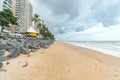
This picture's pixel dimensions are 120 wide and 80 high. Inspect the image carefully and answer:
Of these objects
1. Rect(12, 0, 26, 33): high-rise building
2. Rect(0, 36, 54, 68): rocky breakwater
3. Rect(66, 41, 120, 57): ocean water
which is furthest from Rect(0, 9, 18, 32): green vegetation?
A: Rect(12, 0, 26, 33): high-rise building

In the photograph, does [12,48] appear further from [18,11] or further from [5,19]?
[18,11]

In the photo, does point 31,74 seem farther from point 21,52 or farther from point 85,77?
point 21,52

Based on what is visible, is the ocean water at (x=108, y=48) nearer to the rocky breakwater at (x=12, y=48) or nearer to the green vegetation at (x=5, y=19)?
the rocky breakwater at (x=12, y=48)

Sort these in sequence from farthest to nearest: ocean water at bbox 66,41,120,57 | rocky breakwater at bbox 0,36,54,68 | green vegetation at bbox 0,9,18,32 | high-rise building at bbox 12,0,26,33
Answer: high-rise building at bbox 12,0,26,33 < green vegetation at bbox 0,9,18,32 < ocean water at bbox 66,41,120,57 < rocky breakwater at bbox 0,36,54,68

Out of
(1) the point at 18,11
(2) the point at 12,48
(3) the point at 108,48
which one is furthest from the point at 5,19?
(1) the point at 18,11

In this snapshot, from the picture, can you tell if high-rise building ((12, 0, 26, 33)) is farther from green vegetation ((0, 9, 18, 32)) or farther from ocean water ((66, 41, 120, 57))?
ocean water ((66, 41, 120, 57))

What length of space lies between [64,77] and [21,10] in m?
109

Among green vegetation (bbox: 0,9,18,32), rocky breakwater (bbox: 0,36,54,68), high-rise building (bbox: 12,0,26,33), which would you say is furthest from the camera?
high-rise building (bbox: 12,0,26,33)

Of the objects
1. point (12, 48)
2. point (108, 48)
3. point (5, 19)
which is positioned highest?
point (5, 19)

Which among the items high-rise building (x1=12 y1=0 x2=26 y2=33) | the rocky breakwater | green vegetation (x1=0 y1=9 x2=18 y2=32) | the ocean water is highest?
high-rise building (x1=12 y1=0 x2=26 y2=33)

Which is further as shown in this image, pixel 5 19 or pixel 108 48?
pixel 5 19

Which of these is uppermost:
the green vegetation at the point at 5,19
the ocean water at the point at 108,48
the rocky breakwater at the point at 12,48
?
the green vegetation at the point at 5,19

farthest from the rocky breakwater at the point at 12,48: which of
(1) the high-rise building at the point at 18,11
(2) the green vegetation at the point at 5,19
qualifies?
(1) the high-rise building at the point at 18,11

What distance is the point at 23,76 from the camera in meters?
7.25
